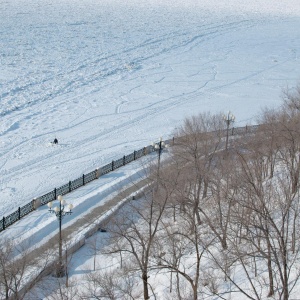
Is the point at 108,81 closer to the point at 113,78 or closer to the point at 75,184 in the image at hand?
the point at 113,78

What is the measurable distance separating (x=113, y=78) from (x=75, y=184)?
22.5 metres

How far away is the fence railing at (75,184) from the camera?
19.8 metres

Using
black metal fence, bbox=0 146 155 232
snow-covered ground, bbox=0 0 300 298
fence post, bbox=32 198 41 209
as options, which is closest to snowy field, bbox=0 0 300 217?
snow-covered ground, bbox=0 0 300 298

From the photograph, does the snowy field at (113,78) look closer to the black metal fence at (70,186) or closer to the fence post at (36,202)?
the black metal fence at (70,186)

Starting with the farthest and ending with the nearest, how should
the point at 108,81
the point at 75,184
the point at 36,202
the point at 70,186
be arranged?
the point at 108,81 < the point at 75,184 < the point at 70,186 < the point at 36,202

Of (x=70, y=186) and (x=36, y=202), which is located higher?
(x=70, y=186)

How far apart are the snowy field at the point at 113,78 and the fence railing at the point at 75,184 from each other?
1016 millimetres

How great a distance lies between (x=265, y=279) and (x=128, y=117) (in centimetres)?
2221

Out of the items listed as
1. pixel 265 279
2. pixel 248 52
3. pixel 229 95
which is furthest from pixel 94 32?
pixel 265 279

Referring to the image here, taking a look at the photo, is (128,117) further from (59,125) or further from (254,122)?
(254,122)

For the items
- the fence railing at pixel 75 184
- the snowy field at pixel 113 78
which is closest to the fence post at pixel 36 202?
the fence railing at pixel 75 184

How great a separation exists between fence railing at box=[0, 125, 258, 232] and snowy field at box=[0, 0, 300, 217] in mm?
1016

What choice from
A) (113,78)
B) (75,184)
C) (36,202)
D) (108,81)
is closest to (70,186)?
(75,184)

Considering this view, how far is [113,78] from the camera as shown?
44.5 m
